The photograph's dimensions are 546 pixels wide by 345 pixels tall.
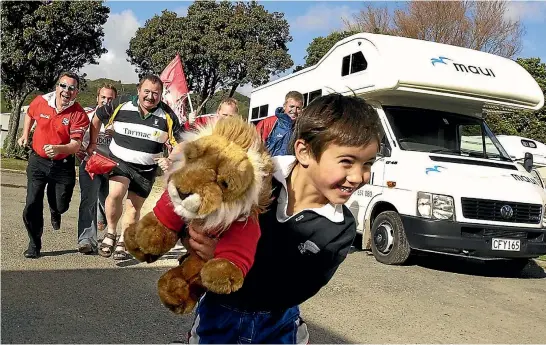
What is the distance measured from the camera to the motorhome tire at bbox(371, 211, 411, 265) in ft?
24.9

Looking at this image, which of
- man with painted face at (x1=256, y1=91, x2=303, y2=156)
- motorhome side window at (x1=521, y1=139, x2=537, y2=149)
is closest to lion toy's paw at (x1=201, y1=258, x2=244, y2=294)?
man with painted face at (x1=256, y1=91, x2=303, y2=156)

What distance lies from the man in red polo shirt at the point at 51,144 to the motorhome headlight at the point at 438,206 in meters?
4.25

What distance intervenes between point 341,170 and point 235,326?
2.10 ft

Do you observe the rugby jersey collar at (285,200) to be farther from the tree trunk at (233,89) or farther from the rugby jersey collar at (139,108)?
A: the tree trunk at (233,89)

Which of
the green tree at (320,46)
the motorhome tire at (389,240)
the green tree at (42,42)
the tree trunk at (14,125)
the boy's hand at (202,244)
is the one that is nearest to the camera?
the boy's hand at (202,244)

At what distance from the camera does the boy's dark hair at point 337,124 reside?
1.95 m

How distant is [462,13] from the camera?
22.6 m

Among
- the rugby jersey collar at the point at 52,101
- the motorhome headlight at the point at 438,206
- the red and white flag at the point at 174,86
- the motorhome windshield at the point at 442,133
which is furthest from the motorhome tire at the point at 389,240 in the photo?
the red and white flag at the point at 174,86

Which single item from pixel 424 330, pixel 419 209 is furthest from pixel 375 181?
pixel 424 330

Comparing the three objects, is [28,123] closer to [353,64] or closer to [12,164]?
[353,64]

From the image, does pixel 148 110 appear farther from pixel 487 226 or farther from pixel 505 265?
pixel 505 265

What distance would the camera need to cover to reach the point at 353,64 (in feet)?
28.7

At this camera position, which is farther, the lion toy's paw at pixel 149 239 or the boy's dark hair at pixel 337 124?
the boy's dark hair at pixel 337 124

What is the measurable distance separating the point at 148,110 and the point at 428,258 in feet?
16.6
